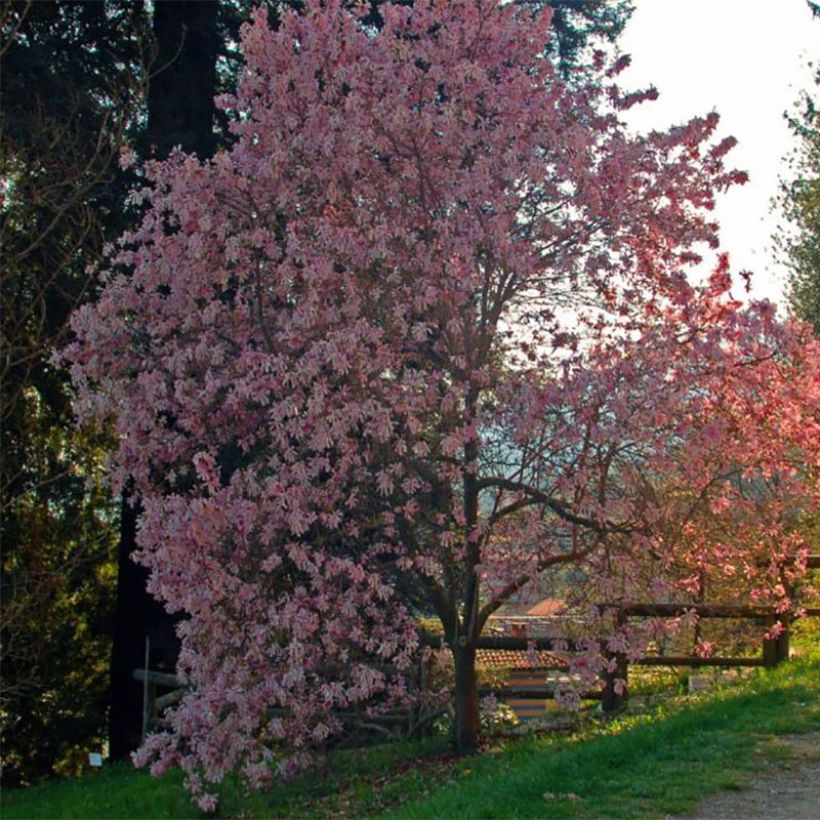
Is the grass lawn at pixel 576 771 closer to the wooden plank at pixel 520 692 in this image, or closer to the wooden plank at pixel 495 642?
the wooden plank at pixel 520 692

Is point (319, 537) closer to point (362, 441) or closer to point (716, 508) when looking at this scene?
point (362, 441)

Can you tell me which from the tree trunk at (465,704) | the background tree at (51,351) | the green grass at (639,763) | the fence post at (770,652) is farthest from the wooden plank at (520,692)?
the background tree at (51,351)

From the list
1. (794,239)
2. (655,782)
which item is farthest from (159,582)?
(794,239)

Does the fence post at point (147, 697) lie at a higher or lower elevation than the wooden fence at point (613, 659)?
lower

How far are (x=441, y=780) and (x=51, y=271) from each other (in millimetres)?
8264

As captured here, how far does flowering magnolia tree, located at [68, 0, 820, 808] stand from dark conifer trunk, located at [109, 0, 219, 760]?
552 cm

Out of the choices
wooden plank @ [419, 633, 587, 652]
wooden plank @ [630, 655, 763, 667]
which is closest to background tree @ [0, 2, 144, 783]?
wooden plank @ [419, 633, 587, 652]

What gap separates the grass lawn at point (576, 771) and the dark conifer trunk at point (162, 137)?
3087 mm

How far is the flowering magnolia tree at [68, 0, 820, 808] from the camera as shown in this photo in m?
8.49

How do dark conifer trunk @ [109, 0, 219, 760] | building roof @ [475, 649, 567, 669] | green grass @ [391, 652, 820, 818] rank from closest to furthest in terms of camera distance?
green grass @ [391, 652, 820, 818] → building roof @ [475, 649, 567, 669] → dark conifer trunk @ [109, 0, 219, 760]

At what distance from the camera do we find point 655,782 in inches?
297

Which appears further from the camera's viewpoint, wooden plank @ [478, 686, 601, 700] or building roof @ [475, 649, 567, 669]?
wooden plank @ [478, 686, 601, 700]

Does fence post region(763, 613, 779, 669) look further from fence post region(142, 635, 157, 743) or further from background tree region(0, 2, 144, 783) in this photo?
background tree region(0, 2, 144, 783)

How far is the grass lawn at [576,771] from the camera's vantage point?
744 centimetres
